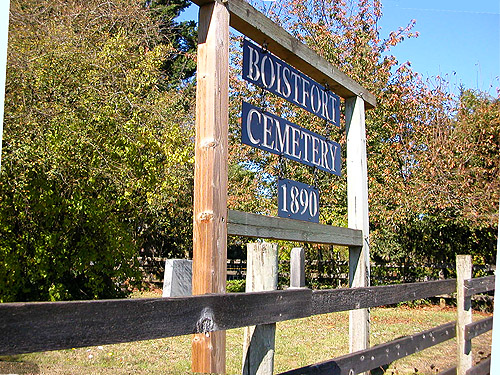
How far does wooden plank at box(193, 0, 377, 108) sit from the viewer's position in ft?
10.1

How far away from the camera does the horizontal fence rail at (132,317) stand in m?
1.11

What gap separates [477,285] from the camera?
471 centimetres

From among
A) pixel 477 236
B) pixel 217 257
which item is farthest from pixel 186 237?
pixel 217 257

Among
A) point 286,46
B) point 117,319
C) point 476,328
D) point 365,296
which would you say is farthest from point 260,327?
point 476,328

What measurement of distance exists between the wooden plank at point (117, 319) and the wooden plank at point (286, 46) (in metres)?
1.81

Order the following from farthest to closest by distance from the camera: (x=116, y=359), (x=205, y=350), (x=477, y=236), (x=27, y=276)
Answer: (x=477, y=236), (x=27, y=276), (x=116, y=359), (x=205, y=350)

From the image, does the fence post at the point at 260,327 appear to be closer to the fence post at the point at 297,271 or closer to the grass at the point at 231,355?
the fence post at the point at 297,271

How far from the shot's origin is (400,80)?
13547mm

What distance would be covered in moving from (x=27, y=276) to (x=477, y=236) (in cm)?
1019

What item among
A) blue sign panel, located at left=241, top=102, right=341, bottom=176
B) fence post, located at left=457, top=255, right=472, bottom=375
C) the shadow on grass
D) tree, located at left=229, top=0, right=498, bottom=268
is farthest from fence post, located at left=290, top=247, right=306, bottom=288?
tree, located at left=229, top=0, right=498, bottom=268

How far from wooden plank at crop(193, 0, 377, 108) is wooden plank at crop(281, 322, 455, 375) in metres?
1.99

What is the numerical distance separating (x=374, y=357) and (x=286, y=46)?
7.02 feet

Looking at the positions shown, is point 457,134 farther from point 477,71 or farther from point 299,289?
point 299,289

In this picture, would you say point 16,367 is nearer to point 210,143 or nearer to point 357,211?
point 357,211
